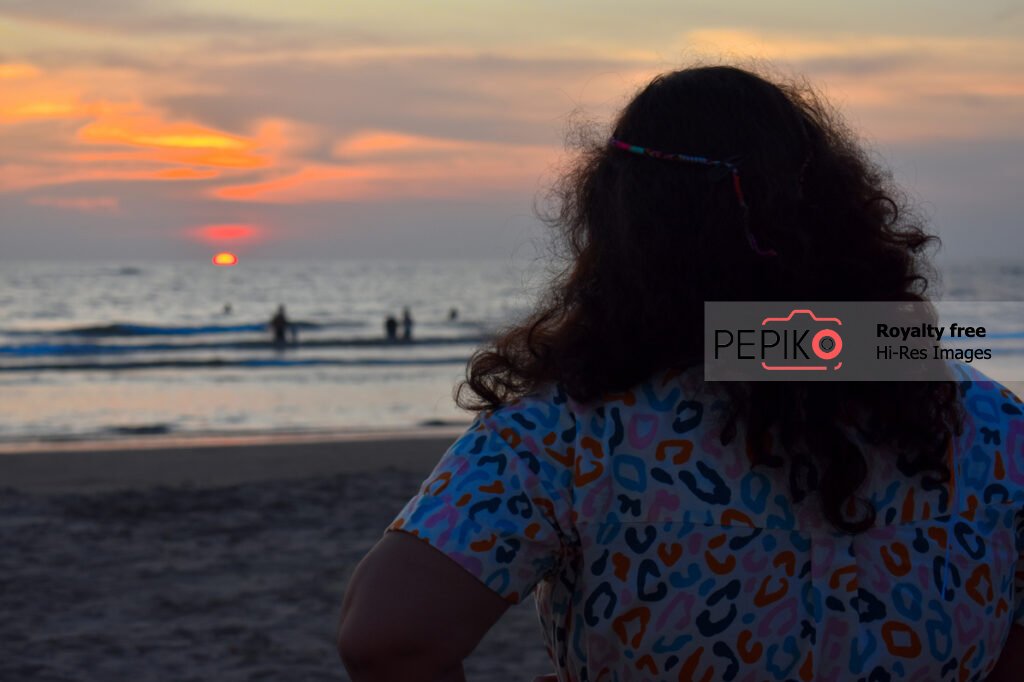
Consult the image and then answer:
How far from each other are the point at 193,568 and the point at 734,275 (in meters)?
6.20

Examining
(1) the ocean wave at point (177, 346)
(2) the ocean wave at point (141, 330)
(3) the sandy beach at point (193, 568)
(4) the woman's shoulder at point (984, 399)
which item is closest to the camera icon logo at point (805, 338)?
(4) the woman's shoulder at point (984, 399)

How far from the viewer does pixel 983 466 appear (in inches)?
54.7

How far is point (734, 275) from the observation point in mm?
1311

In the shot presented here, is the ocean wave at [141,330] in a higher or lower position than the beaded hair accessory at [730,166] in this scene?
lower

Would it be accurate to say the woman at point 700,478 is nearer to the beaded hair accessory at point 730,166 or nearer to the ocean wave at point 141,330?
the beaded hair accessory at point 730,166

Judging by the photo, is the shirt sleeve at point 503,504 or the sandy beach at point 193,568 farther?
the sandy beach at point 193,568

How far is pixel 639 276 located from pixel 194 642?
4824 millimetres

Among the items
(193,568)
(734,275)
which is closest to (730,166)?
(734,275)

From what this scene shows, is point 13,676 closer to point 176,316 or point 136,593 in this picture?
point 136,593

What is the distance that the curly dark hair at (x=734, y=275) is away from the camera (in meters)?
1.29

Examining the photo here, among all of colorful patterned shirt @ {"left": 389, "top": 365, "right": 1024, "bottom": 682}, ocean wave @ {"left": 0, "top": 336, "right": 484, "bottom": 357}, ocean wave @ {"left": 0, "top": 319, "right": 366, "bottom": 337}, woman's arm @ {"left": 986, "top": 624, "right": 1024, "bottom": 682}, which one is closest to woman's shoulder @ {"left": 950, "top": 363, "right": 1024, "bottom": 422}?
colorful patterned shirt @ {"left": 389, "top": 365, "right": 1024, "bottom": 682}

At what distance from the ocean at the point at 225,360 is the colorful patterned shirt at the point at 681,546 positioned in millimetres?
293

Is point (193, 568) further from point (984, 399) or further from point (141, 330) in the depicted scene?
point (141, 330)

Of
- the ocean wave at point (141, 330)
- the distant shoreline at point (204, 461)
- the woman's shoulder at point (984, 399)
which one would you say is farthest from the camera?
the ocean wave at point (141, 330)
